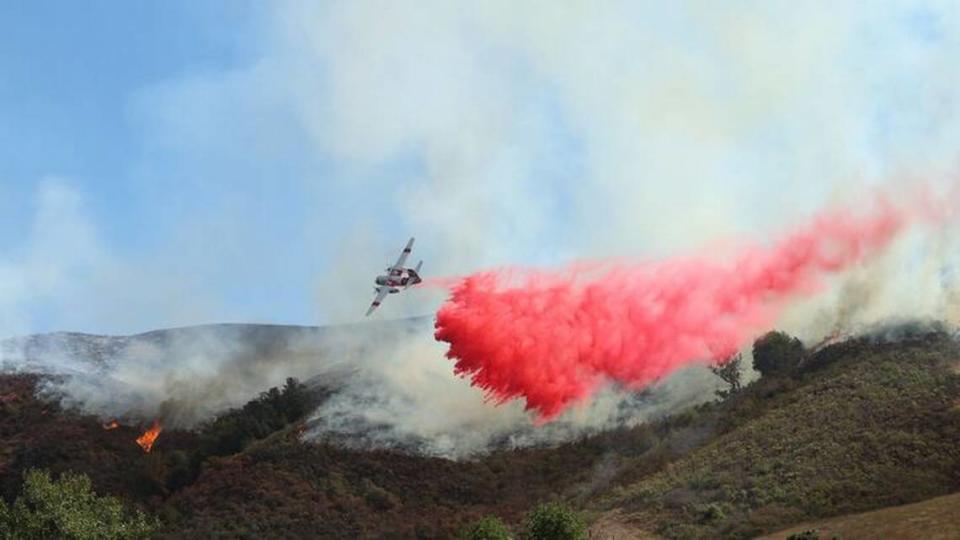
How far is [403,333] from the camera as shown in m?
124

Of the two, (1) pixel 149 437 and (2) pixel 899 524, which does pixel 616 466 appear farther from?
(1) pixel 149 437

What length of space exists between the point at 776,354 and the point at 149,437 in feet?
207

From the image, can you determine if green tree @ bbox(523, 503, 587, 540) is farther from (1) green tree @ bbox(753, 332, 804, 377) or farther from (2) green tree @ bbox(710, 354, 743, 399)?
(1) green tree @ bbox(753, 332, 804, 377)

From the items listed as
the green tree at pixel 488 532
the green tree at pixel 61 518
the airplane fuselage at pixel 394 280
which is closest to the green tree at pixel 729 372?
the airplane fuselage at pixel 394 280

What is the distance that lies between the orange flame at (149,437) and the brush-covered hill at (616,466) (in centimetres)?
108

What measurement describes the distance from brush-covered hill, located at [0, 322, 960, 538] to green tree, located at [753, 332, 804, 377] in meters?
0.91

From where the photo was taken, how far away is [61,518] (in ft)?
184

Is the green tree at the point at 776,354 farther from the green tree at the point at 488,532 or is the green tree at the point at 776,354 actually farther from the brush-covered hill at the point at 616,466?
the green tree at the point at 488,532

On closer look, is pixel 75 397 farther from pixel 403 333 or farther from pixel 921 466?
pixel 921 466

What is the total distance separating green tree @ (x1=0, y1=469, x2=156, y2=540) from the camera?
56.0 metres

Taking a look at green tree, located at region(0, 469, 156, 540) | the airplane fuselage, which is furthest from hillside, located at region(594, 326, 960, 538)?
green tree, located at region(0, 469, 156, 540)

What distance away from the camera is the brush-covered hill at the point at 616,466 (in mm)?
61844

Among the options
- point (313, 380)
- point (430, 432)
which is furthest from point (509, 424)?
point (313, 380)

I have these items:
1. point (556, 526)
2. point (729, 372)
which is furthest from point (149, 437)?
point (556, 526)
